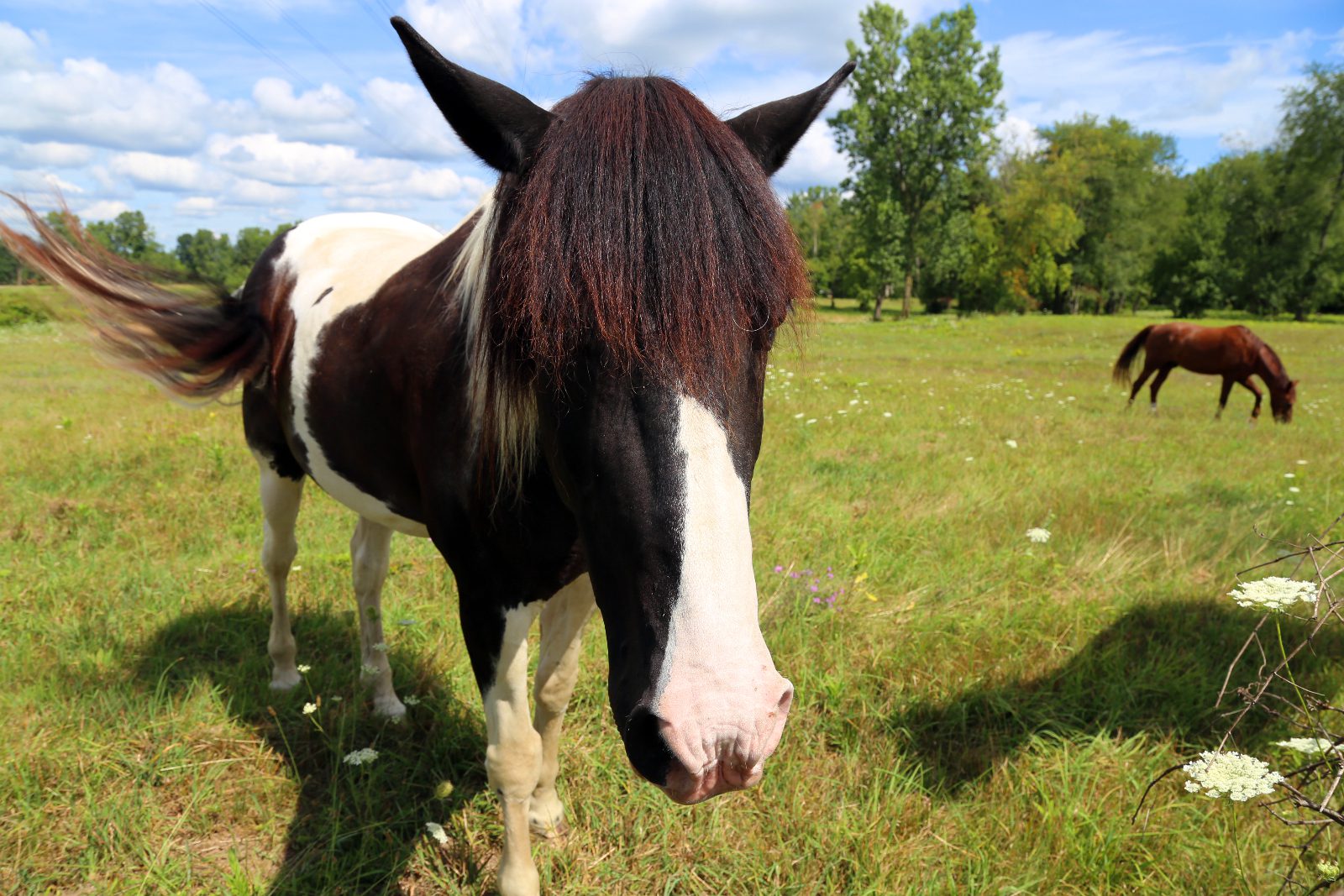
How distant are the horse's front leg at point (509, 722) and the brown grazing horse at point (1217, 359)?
443 inches

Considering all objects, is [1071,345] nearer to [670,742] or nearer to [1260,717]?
[1260,717]

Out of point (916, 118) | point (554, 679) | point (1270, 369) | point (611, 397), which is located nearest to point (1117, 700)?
point (554, 679)

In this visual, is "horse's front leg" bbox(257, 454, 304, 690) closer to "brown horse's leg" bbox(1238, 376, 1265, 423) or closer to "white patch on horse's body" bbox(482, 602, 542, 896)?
"white patch on horse's body" bbox(482, 602, 542, 896)

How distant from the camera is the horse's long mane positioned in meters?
1.28

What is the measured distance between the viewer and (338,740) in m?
2.88

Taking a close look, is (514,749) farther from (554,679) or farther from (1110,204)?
(1110,204)

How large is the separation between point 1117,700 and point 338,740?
320 cm

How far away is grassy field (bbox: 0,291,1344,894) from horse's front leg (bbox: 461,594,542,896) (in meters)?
0.24

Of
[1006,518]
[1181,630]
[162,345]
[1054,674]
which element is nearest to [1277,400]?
[1006,518]

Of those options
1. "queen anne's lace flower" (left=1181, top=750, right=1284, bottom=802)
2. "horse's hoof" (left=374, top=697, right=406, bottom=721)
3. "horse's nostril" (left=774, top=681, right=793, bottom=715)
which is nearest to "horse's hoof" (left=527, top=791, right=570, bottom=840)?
"horse's hoof" (left=374, top=697, right=406, bottom=721)

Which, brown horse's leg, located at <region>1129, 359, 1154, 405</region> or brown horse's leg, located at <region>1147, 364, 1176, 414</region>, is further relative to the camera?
brown horse's leg, located at <region>1129, 359, 1154, 405</region>

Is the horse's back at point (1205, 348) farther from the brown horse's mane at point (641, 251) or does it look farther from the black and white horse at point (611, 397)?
the brown horse's mane at point (641, 251)

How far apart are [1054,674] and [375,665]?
9.77 feet

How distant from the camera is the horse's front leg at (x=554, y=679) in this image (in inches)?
93.6
